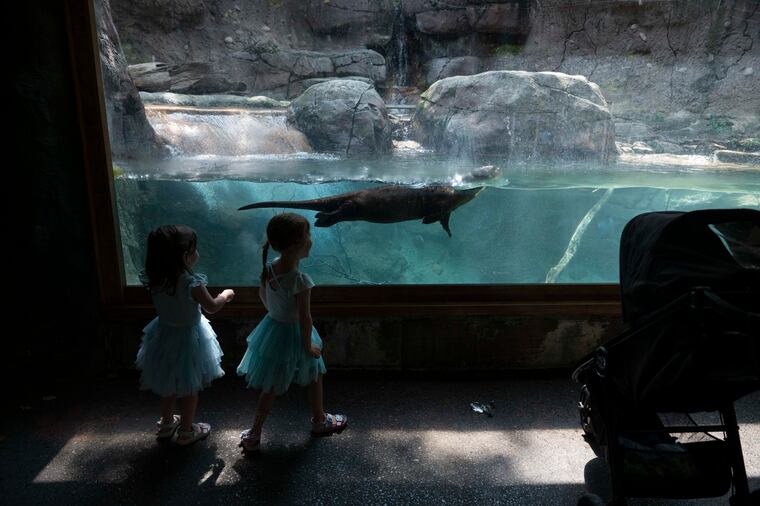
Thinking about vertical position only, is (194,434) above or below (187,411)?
below

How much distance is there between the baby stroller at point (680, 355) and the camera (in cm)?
153

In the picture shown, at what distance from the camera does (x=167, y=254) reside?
2.35 metres

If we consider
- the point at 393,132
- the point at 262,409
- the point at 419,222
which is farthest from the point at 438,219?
the point at 262,409

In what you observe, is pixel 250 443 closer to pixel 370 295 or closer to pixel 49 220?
pixel 370 295

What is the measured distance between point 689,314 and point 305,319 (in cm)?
161

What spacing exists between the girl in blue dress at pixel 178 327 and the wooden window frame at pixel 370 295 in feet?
2.72

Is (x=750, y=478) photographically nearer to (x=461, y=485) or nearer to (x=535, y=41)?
(x=461, y=485)

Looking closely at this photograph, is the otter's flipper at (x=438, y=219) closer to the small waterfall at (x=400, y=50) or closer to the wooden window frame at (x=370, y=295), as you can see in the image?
the wooden window frame at (x=370, y=295)

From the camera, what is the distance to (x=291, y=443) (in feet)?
8.83

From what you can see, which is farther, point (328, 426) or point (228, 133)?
point (228, 133)

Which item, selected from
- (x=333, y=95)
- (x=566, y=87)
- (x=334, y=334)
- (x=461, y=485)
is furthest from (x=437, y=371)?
(x=566, y=87)

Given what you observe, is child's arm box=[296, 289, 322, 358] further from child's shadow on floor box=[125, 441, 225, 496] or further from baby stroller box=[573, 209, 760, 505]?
baby stroller box=[573, 209, 760, 505]

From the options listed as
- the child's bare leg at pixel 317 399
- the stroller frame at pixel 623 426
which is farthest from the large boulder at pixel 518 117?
the stroller frame at pixel 623 426

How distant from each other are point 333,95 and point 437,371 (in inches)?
90.1
